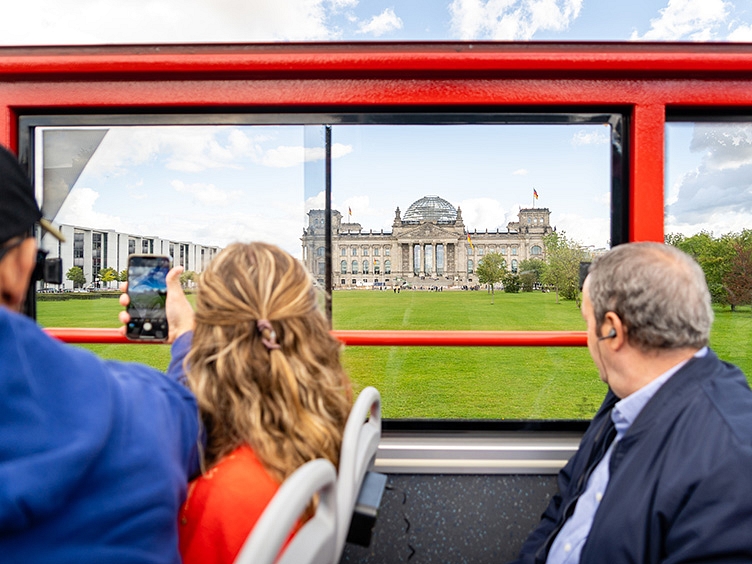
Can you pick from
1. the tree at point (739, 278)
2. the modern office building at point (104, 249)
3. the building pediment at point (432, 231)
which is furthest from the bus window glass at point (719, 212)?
the modern office building at point (104, 249)

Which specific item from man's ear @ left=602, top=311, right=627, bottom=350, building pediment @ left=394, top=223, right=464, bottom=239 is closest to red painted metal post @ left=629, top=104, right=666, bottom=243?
man's ear @ left=602, top=311, right=627, bottom=350

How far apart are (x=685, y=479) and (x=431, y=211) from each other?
1484 millimetres

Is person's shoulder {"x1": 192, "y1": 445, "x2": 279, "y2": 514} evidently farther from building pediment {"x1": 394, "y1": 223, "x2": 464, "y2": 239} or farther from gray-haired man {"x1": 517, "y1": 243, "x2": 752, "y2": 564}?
building pediment {"x1": 394, "y1": 223, "x2": 464, "y2": 239}

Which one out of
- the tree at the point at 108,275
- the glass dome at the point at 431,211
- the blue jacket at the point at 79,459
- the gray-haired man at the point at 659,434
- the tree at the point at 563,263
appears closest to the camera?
the blue jacket at the point at 79,459

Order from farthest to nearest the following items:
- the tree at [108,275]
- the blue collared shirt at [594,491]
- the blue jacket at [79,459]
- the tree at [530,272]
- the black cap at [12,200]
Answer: the tree at [530,272] → the tree at [108,275] → the blue collared shirt at [594,491] → the black cap at [12,200] → the blue jacket at [79,459]

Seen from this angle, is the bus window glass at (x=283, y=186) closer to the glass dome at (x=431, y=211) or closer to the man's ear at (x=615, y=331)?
the glass dome at (x=431, y=211)

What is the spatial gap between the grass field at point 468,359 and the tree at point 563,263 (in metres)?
0.07

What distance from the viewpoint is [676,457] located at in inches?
43.3

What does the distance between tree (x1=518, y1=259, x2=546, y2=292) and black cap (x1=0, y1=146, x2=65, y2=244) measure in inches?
77.3

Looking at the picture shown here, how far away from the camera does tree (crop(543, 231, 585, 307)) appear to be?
6.45ft

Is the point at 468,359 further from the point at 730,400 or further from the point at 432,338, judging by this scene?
the point at 730,400

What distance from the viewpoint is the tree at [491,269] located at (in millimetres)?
2664

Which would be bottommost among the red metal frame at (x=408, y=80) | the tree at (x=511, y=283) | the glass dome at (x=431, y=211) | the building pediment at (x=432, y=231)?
the tree at (x=511, y=283)

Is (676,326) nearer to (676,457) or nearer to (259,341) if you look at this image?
(676,457)
